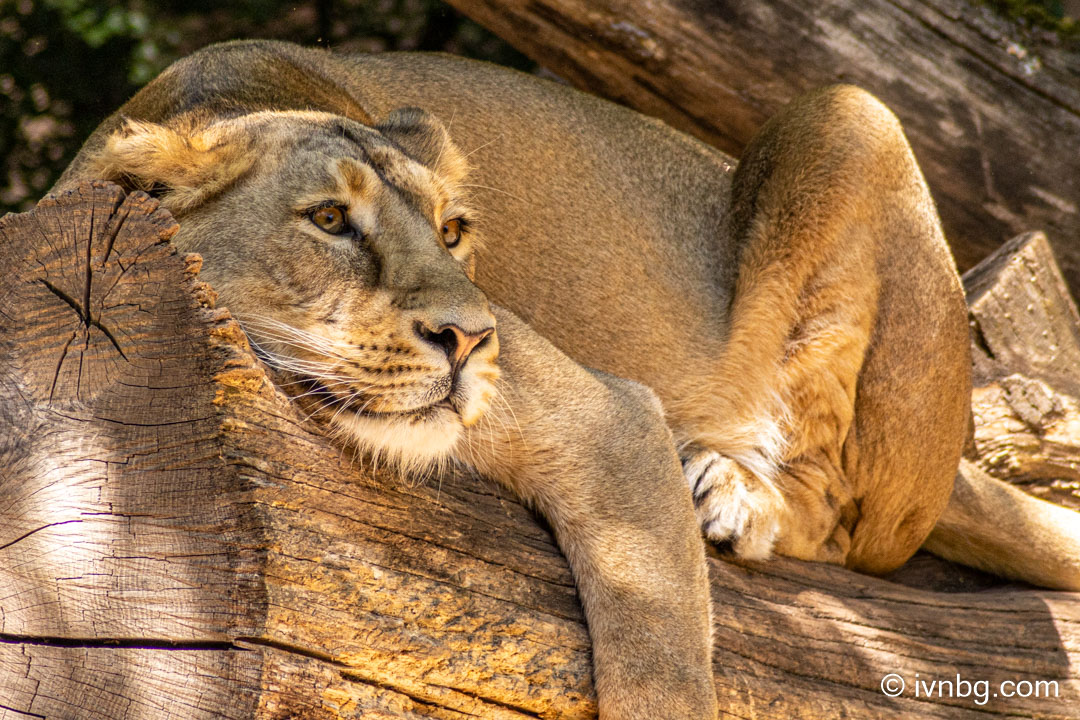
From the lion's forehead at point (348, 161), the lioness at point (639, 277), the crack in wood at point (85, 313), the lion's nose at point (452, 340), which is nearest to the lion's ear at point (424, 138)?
the lioness at point (639, 277)

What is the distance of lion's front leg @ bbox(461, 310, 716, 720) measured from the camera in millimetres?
2551

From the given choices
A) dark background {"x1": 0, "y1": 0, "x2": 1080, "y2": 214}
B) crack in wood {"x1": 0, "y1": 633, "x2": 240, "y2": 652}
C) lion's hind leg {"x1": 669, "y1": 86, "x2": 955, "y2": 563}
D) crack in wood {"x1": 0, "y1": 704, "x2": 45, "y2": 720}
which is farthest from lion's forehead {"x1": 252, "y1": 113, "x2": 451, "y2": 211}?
dark background {"x1": 0, "y1": 0, "x2": 1080, "y2": 214}

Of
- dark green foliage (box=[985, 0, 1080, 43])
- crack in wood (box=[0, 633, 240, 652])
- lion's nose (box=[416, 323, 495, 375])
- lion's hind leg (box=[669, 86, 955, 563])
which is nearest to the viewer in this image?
crack in wood (box=[0, 633, 240, 652])

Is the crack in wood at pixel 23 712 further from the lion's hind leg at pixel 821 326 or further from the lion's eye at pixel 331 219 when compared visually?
the lion's hind leg at pixel 821 326

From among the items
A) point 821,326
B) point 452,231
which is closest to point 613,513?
point 452,231

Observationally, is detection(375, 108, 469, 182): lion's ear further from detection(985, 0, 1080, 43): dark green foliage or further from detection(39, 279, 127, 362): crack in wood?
detection(985, 0, 1080, 43): dark green foliage

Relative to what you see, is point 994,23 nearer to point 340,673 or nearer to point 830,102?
point 830,102

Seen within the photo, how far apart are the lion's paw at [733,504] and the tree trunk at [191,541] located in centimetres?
105

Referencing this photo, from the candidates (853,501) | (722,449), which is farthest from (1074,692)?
(722,449)

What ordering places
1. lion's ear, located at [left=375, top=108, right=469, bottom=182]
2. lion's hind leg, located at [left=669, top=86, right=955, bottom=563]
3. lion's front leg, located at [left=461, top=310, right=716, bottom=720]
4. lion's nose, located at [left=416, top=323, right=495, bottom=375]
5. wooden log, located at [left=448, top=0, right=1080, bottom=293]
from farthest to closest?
wooden log, located at [left=448, top=0, right=1080, bottom=293]
lion's hind leg, located at [left=669, top=86, right=955, bottom=563]
lion's ear, located at [left=375, top=108, right=469, bottom=182]
lion's front leg, located at [left=461, top=310, right=716, bottom=720]
lion's nose, located at [left=416, top=323, right=495, bottom=375]

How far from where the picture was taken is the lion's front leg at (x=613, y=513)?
100 inches

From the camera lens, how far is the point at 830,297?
391cm

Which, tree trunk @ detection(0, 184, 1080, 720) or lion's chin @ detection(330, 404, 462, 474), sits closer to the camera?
tree trunk @ detection(0, 184, 1080, 720)

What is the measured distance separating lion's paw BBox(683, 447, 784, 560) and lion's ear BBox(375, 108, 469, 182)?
1313mm
